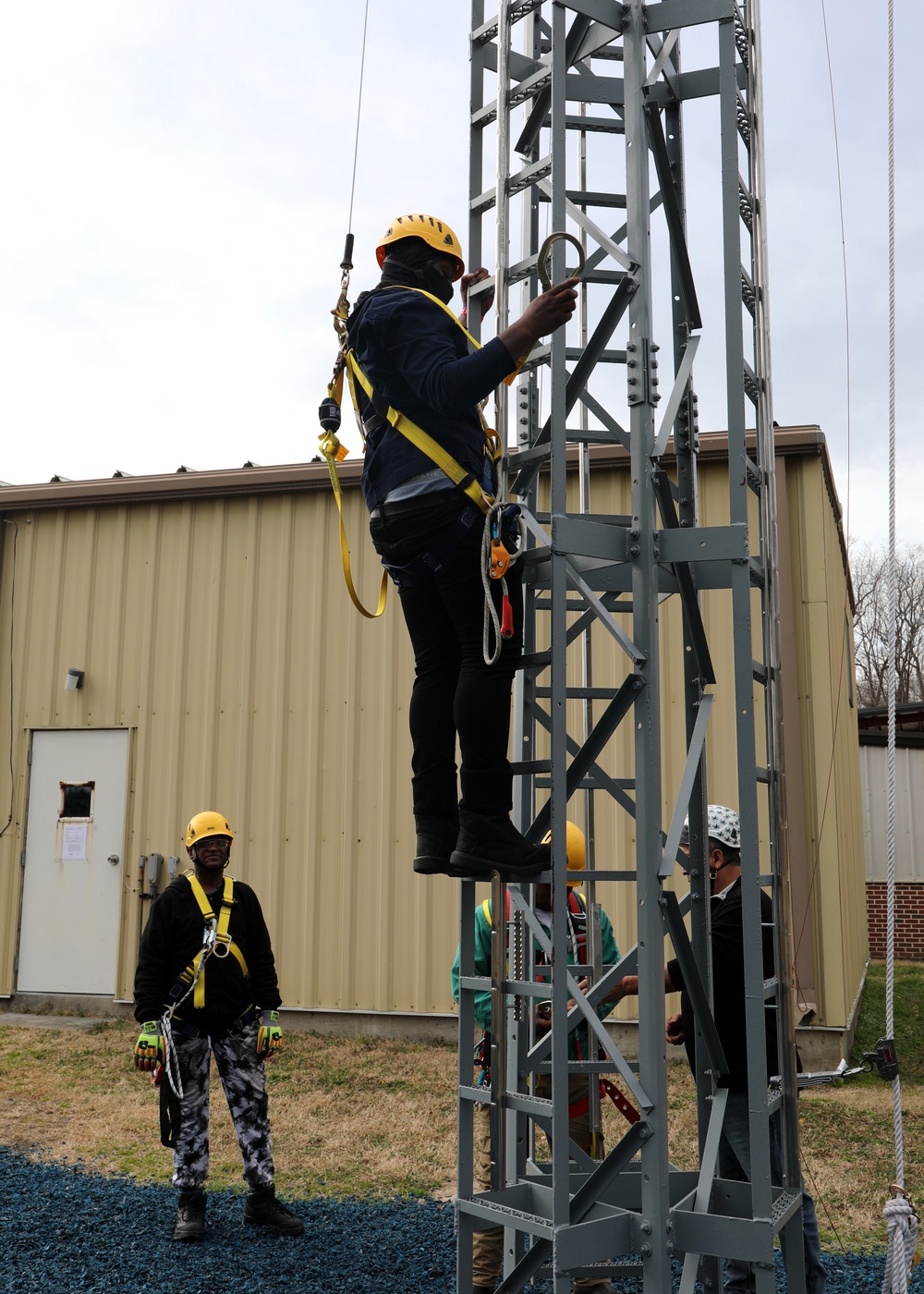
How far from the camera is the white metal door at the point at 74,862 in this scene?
1105 cm

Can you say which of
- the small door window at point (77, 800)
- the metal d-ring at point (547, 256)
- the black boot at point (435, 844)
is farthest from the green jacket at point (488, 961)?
the small door window at point (77, 800)

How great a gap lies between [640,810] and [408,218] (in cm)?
215

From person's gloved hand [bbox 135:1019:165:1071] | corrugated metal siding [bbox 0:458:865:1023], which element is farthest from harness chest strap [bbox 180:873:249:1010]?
corrugated metal siding [bbox 0:458:865:1023]

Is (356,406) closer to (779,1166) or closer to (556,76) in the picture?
(556,76)

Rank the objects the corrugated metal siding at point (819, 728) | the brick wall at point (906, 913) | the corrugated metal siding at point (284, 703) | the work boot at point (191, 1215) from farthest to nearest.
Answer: the brick wall at point (906, 913), the corrugated metal siding at point (284, 703), the corrugated metal siding at point (819, 728), the work boot at point (191, 1215)

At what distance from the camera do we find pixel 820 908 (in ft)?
29.7

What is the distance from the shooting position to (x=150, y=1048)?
19.3 feet

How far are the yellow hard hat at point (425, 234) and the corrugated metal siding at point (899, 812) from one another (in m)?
18.0

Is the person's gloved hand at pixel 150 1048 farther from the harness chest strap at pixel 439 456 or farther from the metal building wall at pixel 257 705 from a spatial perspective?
the metal building wall at pixel 257 705

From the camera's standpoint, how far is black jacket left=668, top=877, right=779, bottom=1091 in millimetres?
4352

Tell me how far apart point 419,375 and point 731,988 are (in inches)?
100.0

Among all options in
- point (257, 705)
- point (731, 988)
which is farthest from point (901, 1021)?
point (731, 988)

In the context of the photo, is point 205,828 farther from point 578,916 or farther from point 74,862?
point 74,862

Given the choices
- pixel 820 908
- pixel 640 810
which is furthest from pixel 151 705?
pixel 640 810
